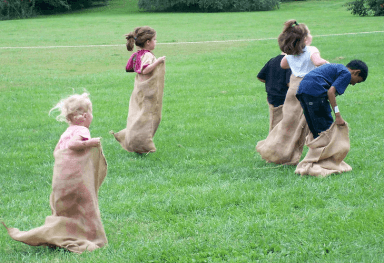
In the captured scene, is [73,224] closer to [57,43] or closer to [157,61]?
[157,61]

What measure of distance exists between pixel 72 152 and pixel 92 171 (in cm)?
25

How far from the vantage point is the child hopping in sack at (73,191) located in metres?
3.92

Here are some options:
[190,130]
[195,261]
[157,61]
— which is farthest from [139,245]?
[190,130]

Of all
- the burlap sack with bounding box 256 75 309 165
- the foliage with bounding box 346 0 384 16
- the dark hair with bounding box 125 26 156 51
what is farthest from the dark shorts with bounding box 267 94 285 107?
the foliage with bounding box 346 0 384 16

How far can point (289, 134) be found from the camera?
618 cm

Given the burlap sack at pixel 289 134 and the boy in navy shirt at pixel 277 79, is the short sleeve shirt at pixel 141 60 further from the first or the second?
the burlap sack at pixel 289 134

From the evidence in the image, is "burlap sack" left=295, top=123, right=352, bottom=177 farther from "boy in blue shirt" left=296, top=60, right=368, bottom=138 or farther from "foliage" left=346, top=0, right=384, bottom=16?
"foliage" left=346, top=0, right=384, bottom=16

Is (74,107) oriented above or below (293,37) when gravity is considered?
below

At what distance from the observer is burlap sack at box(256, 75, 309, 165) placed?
6070mm

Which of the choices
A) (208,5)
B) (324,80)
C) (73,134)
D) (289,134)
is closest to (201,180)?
(289,134)

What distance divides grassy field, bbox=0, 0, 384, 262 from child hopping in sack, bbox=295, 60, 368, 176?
212mm

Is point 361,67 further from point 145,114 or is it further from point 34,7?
point 34,7

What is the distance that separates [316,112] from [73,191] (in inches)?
123

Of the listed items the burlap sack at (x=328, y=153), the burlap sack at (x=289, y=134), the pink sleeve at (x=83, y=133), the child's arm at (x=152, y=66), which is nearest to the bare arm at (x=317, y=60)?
the burlap sack at (x=289, y=134)
